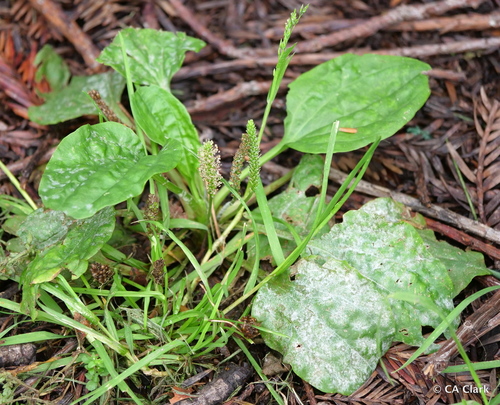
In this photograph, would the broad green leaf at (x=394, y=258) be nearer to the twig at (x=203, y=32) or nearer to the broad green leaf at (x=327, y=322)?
the broad green leaf at (x=327, y=322)

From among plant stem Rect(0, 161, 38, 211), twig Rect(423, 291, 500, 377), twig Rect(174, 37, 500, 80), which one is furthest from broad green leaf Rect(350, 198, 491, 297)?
plant stem Rect(0, 161, 38, 211)

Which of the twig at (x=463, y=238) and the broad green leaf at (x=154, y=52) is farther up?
the broad green leaf at (x=154, y=52)

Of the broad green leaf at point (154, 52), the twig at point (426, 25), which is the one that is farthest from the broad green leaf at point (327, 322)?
the twig at point (426, 25)

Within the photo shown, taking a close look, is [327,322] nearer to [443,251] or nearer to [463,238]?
[443,251]

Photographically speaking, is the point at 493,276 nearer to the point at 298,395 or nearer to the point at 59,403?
the point at 298,395

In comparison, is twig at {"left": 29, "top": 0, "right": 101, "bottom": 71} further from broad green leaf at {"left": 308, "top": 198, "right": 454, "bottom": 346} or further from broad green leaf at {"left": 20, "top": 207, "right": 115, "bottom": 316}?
broad green leaf at {"left": 308, "top": 198, "right": 454, "bottom": 346}

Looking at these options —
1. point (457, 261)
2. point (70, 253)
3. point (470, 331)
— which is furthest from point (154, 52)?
point (470, 331)
